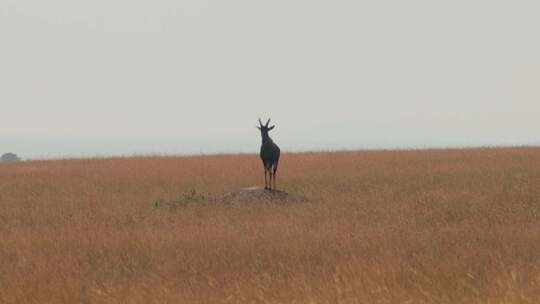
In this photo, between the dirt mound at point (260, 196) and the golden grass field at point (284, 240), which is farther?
the dirt mound at point (260, 196)

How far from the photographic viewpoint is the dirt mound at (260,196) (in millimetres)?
15906

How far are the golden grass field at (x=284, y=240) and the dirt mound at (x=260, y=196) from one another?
379 millimetres

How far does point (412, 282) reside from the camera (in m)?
6.90

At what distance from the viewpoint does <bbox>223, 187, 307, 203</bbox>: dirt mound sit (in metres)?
15.9

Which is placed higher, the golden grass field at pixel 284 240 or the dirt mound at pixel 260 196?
the dirt mound at pixel 260 196

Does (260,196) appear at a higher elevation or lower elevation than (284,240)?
higher

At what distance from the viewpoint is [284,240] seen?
10.1 metres

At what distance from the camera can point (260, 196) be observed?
53.0 ft

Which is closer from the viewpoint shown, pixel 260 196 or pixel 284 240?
pixel 284 240

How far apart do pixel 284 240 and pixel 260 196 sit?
609 cm

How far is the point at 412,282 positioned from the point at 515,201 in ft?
27.9

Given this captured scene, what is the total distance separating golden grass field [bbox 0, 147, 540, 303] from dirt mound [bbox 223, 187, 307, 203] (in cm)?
38

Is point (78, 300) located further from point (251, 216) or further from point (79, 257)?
point (251, 216)

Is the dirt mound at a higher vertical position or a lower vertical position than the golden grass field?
higher
